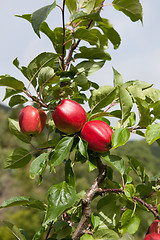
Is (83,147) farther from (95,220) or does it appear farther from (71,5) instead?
(71,5)

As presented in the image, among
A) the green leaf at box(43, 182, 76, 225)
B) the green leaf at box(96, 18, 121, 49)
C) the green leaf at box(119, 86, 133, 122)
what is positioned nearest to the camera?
the green leaf at box(43, 182, 76, 225)

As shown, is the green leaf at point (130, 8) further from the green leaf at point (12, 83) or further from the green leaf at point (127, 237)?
the green leaf at point (127, 237)

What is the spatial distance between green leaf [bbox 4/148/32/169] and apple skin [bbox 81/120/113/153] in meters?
0.16

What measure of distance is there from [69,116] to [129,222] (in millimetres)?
210

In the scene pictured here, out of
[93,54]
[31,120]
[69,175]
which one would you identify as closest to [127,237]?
[69,175]

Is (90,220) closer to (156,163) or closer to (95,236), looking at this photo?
(95,236)

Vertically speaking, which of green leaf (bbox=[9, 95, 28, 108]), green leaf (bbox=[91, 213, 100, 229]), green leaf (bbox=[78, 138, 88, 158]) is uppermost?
green leaf (bbox=[9, 95, 28, 108])

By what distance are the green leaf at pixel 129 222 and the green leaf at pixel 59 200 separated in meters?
0.10

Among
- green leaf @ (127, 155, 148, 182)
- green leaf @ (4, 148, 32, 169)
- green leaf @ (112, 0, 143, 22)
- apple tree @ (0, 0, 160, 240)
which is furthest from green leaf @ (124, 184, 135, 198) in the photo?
green leaf @ (112, 0, 143, 22)

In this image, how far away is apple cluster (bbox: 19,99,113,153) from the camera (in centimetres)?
45

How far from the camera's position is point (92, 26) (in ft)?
1.94

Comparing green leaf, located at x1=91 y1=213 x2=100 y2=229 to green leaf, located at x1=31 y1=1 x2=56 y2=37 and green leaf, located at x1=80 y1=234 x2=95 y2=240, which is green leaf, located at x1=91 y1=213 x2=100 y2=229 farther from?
green leaf, located at x1=31 y1=1 x2=56 y2=37

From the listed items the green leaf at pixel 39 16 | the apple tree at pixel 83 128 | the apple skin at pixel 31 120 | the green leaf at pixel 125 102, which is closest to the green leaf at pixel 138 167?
the apple tree at pixel 83 128

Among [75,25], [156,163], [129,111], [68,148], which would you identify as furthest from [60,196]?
[156,163]
